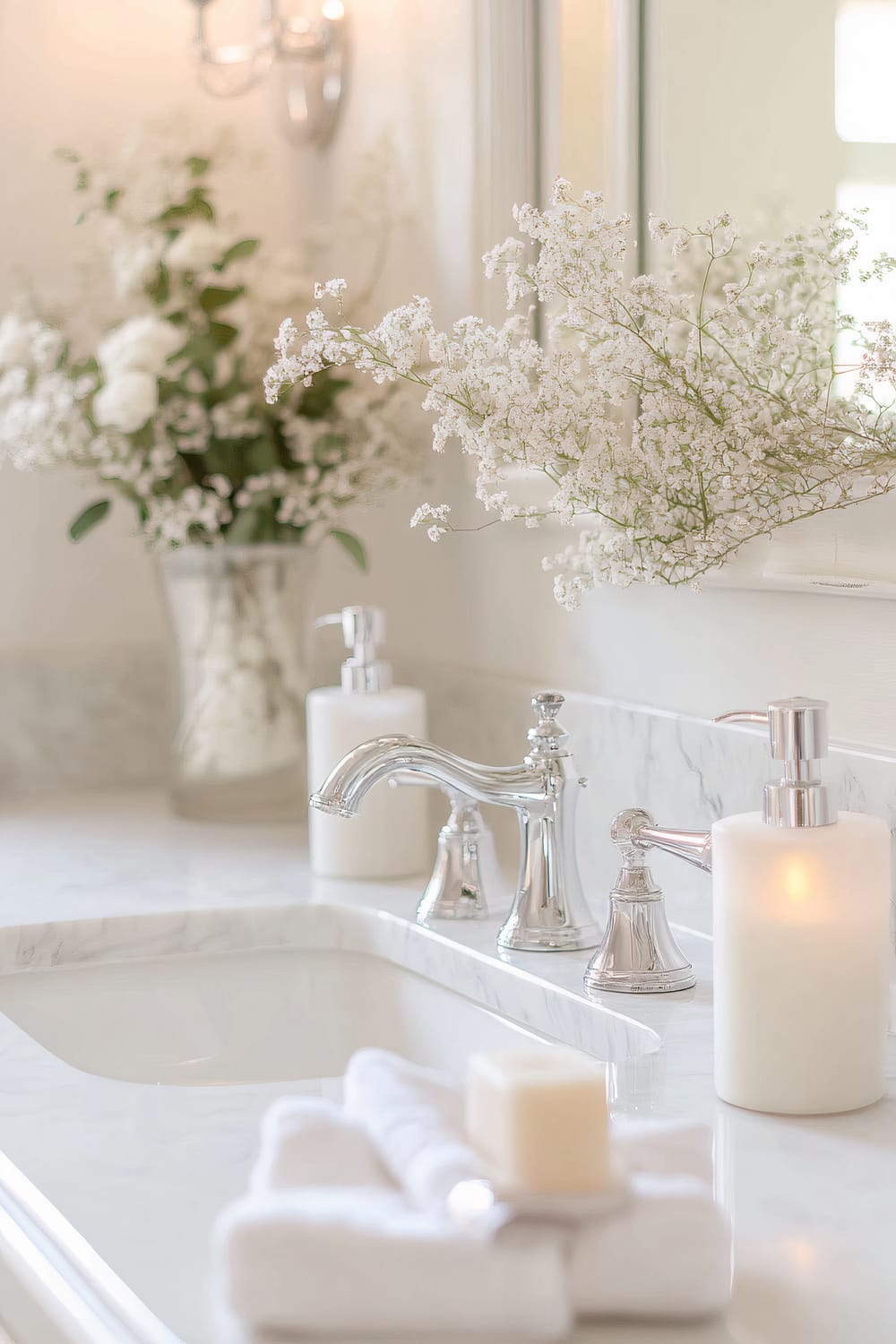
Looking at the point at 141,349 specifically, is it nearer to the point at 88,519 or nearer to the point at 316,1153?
the point at 88,519

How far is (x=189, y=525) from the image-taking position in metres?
1.41

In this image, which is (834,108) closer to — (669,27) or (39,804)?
(669,27)

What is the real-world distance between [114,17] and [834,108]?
92 cm

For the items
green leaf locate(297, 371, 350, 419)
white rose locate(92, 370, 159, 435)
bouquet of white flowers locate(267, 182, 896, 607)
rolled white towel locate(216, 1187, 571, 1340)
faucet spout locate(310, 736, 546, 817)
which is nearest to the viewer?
rolled white towel locate(216, 1187, 571, 1340)

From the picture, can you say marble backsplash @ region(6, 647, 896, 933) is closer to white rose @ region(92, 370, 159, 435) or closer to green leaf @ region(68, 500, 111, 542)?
green leaf @ region(68, 500, 111, 542)

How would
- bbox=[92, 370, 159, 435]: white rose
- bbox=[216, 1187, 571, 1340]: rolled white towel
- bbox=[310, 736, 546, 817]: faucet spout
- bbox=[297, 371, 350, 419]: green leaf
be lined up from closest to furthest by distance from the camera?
bbox=[216, 1187, 571, 1340]: rolled white towel → bbox=[310, 736, 546, 817]: faucet spout → bbox=[92, 370, 159, 435]: white rose → bbox=[297, 371, 350, 419]: green leaf

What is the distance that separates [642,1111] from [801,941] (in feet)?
0.35

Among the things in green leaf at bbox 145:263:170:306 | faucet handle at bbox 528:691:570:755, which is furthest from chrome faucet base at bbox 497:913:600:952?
green leaf at bbox 145:263:170:306

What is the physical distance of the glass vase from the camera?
4.66ft

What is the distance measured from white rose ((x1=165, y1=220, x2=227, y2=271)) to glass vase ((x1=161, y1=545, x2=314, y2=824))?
0.79 feet

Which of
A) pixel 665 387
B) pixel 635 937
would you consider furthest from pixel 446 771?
pixel 665 387

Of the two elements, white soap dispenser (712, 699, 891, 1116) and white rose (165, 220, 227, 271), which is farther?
white rose (165, 220, 227, 271)

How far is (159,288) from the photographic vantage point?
4.62 ft

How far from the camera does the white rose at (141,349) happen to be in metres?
1.33
